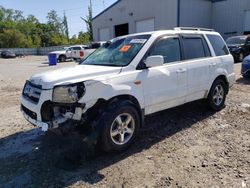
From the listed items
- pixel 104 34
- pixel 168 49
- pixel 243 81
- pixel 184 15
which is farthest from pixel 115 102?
pixel 104 34

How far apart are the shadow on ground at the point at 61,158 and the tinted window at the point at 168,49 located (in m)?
1.37

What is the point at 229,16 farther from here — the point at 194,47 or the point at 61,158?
the point at 61,158

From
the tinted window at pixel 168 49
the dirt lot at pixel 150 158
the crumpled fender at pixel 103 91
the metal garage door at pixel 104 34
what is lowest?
the dirt lot at pixel 150 158

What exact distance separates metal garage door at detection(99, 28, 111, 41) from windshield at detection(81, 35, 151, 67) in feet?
97.6

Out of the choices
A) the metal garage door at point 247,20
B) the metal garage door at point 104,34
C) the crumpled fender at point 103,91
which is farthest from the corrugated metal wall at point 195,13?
the crumpled fender at point 103,91

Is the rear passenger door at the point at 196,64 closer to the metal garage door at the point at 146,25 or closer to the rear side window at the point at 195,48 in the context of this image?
the rear side window at the point at 195,48

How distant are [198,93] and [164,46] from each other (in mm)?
1351

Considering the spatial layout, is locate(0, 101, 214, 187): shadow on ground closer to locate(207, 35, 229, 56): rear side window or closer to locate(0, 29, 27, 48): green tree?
locate(207, 35, 229, 56): rear side window

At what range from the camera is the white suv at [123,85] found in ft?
13.4

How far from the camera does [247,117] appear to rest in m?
6.06

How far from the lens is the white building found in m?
26.4

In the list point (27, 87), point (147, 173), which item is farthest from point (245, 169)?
point (27, 87)

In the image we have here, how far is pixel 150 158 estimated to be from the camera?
4309 millimetres

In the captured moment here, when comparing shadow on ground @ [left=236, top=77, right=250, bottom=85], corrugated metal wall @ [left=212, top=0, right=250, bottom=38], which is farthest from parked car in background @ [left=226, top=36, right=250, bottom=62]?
corrugated metal wall @ [left=212, top=0, right=250, bottom=38]
